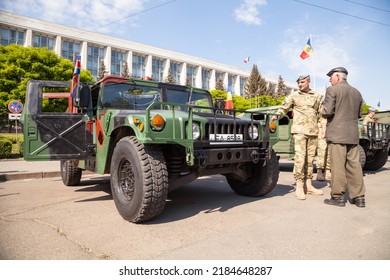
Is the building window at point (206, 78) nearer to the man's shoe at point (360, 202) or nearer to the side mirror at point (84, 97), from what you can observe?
the side mirror at point (84, 97)

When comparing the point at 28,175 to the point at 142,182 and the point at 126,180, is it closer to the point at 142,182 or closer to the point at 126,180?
the point at 126,180

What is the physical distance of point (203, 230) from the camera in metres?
2.86

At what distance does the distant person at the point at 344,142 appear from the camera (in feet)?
12.3

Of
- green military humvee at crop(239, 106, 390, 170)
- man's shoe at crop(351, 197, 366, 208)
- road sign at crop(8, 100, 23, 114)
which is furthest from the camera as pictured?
road sign at crop(8, 100, 23, 114)

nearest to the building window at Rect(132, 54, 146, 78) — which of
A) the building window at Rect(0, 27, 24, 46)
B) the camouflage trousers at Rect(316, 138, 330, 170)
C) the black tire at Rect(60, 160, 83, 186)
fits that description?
the building window at Rect(0, 27, 24, 46)

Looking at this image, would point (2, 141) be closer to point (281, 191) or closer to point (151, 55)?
point (281, 191)

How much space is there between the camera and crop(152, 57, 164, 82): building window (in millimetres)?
63744

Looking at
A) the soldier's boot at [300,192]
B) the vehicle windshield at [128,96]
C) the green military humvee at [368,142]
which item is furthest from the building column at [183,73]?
the soldier's boot at [300,192]

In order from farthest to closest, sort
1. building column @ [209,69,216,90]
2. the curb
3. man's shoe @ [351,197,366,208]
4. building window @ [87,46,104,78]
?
building column @ [209,69,216,90]
building window @ [87,46,104,78]
the curb
man's shoe @ [351,197,366,208]

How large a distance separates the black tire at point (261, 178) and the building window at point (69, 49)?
5273cm

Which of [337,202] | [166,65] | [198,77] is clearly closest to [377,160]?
[337,202]

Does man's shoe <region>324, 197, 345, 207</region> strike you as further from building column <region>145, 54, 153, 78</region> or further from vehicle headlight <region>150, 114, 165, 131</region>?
building column <region>145, 54, 153, 78</region>

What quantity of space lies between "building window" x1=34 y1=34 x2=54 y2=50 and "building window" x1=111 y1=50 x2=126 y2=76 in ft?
37.2
